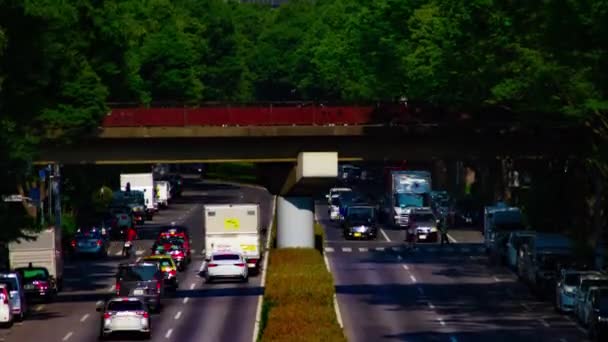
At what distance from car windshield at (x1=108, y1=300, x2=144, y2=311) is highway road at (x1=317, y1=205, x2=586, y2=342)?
7093 millimetres

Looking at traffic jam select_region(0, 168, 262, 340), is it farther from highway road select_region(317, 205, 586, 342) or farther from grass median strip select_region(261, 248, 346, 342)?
highway road select_region(317, 205, 586, 342)

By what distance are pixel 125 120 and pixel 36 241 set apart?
Result: 6.60 meters

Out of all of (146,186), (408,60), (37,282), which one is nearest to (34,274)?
(37,282)

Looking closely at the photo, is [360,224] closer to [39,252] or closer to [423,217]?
[423,217]

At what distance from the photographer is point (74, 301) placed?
78000mm

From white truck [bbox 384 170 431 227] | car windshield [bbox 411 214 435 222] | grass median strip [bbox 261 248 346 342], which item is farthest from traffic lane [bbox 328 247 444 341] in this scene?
white truck [bbox 384 170 431 227]

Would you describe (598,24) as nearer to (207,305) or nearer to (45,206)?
(207,305)

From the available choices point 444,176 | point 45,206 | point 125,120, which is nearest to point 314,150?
point 125,120

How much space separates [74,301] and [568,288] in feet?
72.2

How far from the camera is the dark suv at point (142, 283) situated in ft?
233

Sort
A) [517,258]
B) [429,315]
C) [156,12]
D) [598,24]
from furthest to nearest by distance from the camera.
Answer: [156,12] → [517,258] → [429,315] → [598,24]

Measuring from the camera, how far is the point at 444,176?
16975cm

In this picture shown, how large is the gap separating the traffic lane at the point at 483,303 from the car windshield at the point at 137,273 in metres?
11.4

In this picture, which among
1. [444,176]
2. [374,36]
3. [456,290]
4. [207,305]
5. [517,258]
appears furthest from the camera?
[444,176]
